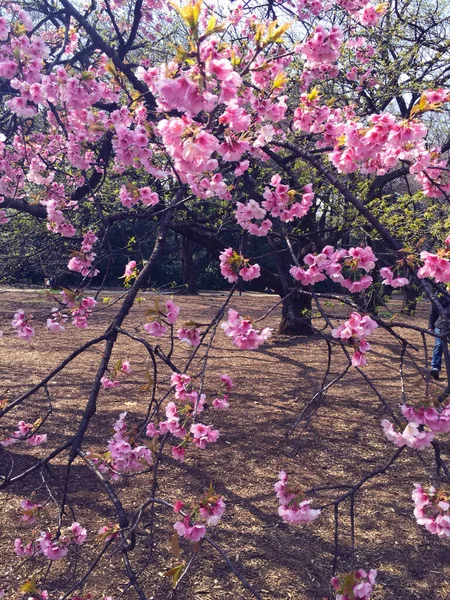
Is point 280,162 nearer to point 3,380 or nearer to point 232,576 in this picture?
point 232,576

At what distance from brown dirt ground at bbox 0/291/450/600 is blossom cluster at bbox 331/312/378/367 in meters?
0.36

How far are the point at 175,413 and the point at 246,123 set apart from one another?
1274mm

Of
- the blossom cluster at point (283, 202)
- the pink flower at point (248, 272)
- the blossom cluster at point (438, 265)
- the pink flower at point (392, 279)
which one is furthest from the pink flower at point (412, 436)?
the blossom cluster at point (283, 202)

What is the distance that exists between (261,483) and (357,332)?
238 cm

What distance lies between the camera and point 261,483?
14.0 ft

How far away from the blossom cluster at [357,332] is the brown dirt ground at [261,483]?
0.36 m

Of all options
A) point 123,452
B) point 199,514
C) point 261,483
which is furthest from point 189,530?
point 261,483

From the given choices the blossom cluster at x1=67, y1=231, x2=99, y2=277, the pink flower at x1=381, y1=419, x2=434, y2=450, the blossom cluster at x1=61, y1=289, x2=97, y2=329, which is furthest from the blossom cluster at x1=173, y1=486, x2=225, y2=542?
the blossom cluster at x1=67, y1=231, x2=99, y2=277

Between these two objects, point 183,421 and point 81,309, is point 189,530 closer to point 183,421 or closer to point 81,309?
point 183,421

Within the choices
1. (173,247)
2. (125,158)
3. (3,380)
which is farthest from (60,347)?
(173,247)

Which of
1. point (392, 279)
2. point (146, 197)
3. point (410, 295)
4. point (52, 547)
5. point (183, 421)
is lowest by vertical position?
point (52, 547)

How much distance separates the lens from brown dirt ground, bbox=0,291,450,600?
3.10m

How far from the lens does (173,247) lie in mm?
18750

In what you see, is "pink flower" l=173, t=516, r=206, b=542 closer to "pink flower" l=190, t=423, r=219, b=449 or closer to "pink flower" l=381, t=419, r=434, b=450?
"pink flower" l=190, t=423, r=219, b=449
